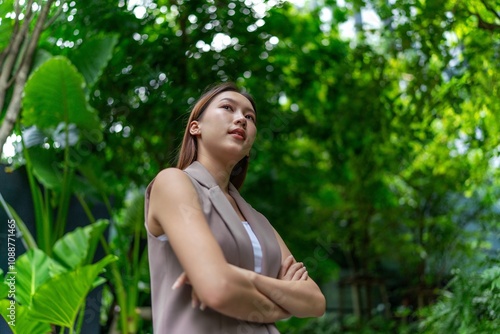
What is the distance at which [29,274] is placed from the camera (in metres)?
4.31

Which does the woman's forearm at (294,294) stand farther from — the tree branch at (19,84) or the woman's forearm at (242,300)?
the tree branch at (19,84)

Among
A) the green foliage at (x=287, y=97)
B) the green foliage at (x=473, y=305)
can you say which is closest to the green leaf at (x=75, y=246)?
the green foliage at (x=287, y=97)

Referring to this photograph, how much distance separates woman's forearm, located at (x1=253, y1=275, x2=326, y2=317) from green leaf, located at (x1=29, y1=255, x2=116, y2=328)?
99.9 inches

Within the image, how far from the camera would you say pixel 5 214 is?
495 centimetres

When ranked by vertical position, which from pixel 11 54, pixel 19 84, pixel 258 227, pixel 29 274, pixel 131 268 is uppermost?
pixel 258 227

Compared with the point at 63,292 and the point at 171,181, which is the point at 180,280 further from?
the point at 63,292

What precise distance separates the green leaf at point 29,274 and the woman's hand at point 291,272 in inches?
123

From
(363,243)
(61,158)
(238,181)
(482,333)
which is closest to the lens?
(238,181)

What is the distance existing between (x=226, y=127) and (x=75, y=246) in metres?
3.64

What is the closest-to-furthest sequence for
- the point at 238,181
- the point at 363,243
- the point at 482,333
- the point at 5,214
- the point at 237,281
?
the point at 237,281 < the point at 238,181 < the point at 482,333 < the point at 5,214 < the point at 363,243

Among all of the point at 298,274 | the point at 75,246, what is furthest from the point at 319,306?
the point at 75,246

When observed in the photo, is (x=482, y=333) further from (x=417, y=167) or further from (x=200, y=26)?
(x=417, y=167)

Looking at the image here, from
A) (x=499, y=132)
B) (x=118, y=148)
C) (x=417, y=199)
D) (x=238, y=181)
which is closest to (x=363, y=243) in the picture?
(x=417, y=199)

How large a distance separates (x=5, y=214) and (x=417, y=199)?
7.07m
